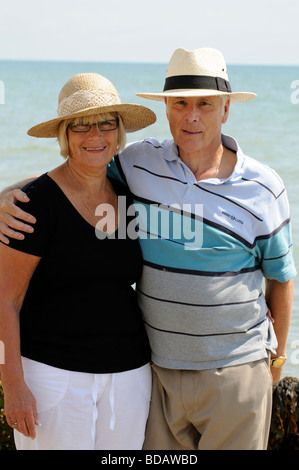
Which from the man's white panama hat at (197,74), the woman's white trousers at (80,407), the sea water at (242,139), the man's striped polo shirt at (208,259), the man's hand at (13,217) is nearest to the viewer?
the man's hand at (13,217)

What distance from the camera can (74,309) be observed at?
2938mm

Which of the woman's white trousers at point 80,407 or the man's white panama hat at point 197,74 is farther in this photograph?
the man's white panama hat at point 197,74

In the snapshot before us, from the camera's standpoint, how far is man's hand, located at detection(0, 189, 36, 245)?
2.81 meters

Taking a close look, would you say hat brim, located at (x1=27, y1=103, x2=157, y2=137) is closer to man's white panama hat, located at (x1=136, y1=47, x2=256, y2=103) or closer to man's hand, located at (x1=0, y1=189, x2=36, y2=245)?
man's white panama hat, located at (x1=136, y1=47, x2=256, y2=103)

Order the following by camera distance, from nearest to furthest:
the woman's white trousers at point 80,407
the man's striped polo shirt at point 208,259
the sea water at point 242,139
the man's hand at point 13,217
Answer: the man's hand at point 13,217
the woman's white trousers at point 80,407
the man's striped polo shirt at point 208,259
the sea water at point 242,139

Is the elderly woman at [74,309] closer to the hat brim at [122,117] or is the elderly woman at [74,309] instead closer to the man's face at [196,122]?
the hat brim at [122,117]

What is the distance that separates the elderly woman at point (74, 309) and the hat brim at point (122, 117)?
12 millimetres

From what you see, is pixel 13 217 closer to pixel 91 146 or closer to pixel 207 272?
pixel 91 146

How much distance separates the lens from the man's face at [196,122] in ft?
10.2

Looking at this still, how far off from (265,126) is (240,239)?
20.3 meters

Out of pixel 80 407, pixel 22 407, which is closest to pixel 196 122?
pixel 80 407

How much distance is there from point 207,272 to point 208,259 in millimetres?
57

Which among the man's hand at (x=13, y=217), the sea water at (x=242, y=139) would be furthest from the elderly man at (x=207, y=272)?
the sea water at (x=242, y=139)

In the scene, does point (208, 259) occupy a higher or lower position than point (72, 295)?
higher
